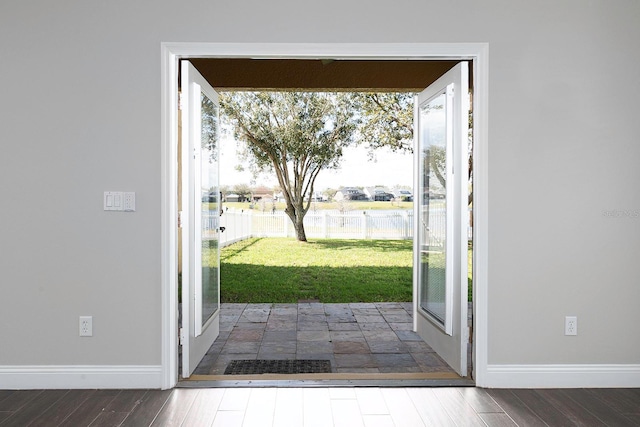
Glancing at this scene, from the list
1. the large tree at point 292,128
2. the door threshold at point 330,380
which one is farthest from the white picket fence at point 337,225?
the door threshold at point 330,380

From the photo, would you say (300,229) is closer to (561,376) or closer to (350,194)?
(350,194)

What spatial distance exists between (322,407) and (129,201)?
1596mm

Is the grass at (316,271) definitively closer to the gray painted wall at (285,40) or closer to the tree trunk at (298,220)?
the tree trunk at (298,220)

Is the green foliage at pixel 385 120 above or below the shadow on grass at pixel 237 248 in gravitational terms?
above

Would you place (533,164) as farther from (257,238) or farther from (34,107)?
(257,238)

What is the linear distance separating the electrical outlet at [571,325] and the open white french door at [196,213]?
2275 mm

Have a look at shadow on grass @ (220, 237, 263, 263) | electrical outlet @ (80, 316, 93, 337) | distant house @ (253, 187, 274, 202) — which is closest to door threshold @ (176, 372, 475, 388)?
electrical outlet @ (80, 316, 93, 337)

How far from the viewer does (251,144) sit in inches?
433

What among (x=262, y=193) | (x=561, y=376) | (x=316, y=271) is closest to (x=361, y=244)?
(x=262, y=193)

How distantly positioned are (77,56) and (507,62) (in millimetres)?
2514

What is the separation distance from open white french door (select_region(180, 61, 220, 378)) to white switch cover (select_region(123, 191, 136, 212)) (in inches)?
Result: 11.4

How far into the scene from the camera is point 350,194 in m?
11.6

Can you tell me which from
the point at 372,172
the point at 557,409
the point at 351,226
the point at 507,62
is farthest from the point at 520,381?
the point at 351,226

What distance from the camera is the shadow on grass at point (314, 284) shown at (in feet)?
23.7
